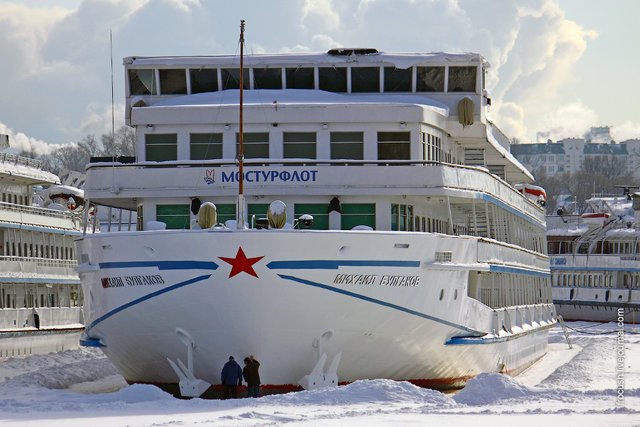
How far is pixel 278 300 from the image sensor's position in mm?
29891

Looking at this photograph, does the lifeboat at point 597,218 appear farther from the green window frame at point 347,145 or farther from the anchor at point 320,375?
the anchor at point 320,375

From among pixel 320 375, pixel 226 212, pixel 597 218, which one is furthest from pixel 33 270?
pixel 597 218

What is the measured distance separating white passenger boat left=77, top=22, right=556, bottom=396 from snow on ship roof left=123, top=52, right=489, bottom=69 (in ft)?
0.17

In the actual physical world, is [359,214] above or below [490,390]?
above

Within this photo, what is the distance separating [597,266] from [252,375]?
2617 inches

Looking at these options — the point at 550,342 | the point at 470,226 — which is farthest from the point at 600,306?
the point at 470,226

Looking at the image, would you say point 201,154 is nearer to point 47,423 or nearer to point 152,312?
point 152,312

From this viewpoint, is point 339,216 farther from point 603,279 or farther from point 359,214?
point 603,279

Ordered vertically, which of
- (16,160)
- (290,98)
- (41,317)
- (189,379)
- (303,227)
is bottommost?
(189,379)

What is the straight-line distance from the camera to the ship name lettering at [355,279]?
30203mm

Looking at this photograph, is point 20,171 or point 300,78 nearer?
point 300,78

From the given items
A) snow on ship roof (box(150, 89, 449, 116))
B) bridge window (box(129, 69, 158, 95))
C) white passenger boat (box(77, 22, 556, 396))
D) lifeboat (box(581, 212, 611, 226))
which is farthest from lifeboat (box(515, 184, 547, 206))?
lifeboat (box(581, 212, 611, 226))

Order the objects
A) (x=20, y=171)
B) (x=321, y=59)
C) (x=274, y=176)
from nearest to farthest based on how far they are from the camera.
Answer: (x=274, y=176) < (x=321, y=59) < (x=20, y=171)

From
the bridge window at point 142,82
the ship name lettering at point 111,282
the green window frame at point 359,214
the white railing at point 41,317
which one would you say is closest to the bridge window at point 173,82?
the bridge window at point 142,82
